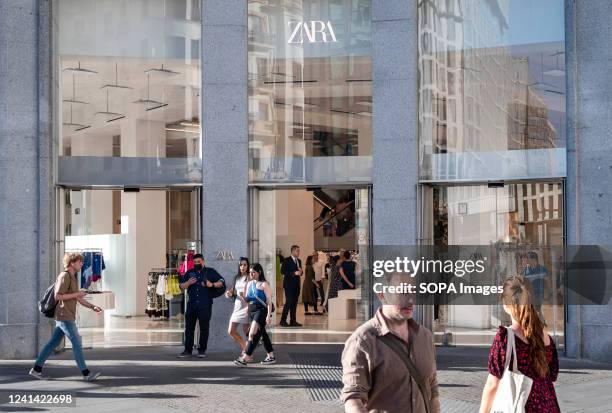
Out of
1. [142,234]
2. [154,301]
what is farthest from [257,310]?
[142,234]

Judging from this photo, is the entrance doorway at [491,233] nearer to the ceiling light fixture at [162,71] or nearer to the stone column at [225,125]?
the stone column at [225,125]

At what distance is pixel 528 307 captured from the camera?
6.09 metres

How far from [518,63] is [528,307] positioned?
11.3m

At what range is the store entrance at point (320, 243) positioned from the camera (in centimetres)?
1731

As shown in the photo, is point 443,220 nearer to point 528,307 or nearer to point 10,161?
point 10,161

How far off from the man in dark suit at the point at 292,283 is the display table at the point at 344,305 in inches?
33.4

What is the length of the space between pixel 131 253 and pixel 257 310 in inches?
320

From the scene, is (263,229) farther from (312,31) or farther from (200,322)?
(312,31)

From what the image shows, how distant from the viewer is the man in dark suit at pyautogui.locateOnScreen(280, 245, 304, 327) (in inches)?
803

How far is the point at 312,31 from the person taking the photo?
17.5m

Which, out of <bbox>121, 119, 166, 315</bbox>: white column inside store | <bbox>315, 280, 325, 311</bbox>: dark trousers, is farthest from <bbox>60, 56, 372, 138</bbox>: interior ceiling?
<bbox>315, 280, 325, 311</bbox>: dark trousers

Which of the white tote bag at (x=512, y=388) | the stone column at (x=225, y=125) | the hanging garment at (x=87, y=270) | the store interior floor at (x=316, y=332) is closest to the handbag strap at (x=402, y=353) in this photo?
the white tote bag at (x=512, y=388)

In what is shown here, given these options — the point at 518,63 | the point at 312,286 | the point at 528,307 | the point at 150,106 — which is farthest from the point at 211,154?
the point at 528,307

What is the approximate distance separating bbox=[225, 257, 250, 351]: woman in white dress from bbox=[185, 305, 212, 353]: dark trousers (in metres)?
0.46
